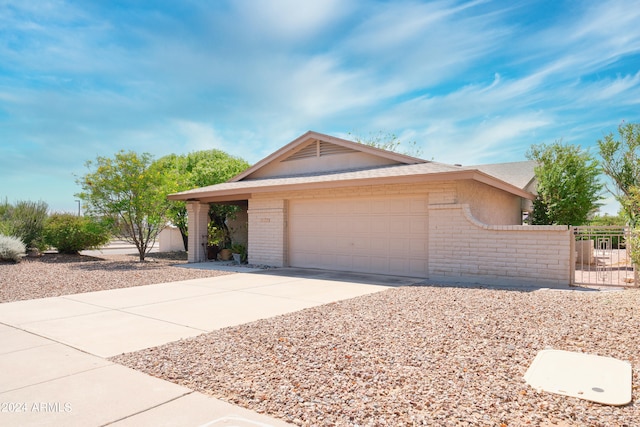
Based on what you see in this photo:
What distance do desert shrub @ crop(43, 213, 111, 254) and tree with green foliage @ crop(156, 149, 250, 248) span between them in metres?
3.65

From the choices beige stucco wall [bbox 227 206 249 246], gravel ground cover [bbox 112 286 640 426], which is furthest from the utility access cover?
beige stucco wall [bbox 227 206 249 246]

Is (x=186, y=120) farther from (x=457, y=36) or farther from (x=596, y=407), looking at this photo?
(x=596, y=407)

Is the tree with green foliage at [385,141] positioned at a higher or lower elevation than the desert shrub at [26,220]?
higher

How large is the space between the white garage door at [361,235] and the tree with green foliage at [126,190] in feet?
20.2

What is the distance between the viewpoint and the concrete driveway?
3326mm

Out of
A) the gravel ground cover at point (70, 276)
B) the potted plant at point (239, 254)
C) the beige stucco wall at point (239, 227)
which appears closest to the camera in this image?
the gravel ground cover at point (70, 276)

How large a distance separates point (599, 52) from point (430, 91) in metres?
7.40

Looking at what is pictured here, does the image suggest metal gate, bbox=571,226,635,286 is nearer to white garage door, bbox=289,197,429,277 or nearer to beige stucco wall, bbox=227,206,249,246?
white garage door, bbox=289,197,429,277

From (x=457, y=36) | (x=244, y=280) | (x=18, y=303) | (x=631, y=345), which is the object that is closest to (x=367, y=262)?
(x=244, y=280)

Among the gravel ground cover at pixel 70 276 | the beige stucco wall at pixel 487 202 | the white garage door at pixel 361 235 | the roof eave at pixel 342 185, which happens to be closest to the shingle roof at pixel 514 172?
the beige stucco wall at pixel 487 202

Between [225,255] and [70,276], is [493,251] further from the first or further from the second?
[70,276]

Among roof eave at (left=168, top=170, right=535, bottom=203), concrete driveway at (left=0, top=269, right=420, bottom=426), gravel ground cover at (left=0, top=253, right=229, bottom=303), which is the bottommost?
concrete driveway at (left=0, top=269, right=420, bottom=426)

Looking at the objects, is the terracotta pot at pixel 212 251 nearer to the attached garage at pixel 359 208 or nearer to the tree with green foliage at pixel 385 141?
the attached garage at pixel 359 208

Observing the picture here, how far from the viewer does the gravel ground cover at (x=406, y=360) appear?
326 cm
